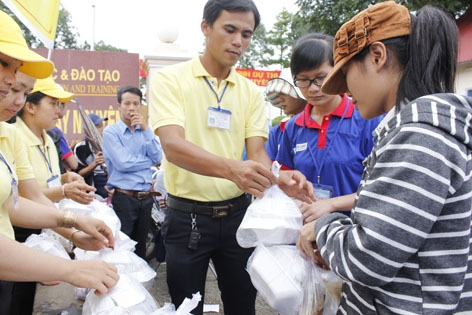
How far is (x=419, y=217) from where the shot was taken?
0.87 metres

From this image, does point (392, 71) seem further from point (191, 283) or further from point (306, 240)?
point (191, 283)

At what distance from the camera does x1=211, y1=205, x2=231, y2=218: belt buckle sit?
6.50 ft

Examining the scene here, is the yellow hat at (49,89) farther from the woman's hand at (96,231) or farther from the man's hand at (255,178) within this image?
the man's hand at (255,178)

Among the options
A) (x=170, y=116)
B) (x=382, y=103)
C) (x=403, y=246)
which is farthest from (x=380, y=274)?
(x=170, y=116)

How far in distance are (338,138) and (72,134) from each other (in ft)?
21.3

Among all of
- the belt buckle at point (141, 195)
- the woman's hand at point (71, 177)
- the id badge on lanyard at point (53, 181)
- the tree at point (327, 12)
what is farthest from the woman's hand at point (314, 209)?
the tree at point (327, 12)

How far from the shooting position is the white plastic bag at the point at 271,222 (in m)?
1.39

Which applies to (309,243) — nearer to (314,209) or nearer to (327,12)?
(314,209)

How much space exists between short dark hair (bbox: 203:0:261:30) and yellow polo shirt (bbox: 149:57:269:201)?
10.0 inches

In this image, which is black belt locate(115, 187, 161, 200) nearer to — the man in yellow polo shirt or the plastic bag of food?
the man in yellow polo shirt

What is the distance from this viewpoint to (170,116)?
184 cm

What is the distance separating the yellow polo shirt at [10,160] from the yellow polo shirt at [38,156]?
68 centimetres

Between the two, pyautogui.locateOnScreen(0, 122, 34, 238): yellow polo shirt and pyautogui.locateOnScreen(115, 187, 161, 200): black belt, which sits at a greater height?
pyautogui.locateOnScreen(0, 122, 34, 238): yellow polo shirt

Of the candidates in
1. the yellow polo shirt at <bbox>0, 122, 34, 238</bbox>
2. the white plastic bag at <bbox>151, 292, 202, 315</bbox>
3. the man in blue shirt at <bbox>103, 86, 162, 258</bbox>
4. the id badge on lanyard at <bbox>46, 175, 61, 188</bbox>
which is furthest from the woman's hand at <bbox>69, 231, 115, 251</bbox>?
the man in blue shirt at <bbox>103, 86, 162, 258</bbox>
